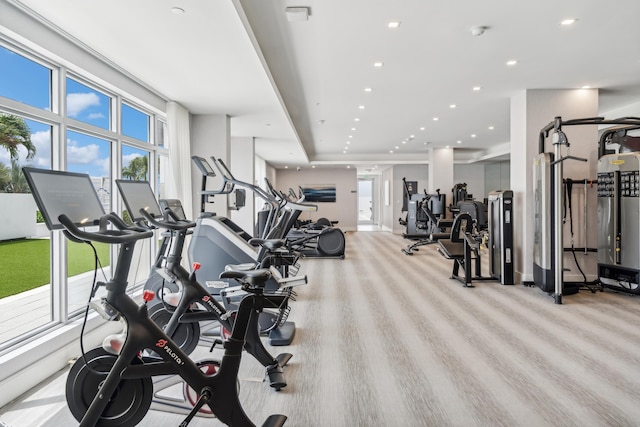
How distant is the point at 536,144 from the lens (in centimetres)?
550

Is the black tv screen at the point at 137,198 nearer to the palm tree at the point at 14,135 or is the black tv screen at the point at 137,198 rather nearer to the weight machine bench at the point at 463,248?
the palm tree at the point at 14,135

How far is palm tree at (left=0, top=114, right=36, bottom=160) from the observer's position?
2848mm

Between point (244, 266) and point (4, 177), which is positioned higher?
point (4, 177)

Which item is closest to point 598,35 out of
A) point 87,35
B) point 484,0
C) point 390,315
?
point 484,0

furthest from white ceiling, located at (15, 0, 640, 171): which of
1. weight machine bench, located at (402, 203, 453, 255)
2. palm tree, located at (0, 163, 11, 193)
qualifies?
weight machine bench, located at (402, 203, 453, 255)

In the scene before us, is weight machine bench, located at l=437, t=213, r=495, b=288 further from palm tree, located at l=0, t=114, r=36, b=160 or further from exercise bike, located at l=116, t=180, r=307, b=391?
palm tree, located at l=0, t=114, r=36, b=160

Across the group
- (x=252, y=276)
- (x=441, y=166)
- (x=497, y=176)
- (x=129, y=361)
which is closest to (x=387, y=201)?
(x=441, y=166)

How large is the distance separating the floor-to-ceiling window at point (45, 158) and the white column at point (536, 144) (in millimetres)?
5487

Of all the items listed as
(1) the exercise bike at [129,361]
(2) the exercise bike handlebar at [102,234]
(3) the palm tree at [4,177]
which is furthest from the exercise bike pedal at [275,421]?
(3) the palm tree at [4,177]

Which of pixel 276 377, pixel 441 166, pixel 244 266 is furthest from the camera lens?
pixel 441 166

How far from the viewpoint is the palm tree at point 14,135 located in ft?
9.34

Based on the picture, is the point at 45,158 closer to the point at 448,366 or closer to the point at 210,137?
the point at 210,137

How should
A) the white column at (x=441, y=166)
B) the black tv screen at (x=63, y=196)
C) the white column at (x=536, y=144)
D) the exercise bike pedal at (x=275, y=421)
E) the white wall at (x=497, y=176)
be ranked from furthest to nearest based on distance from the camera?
the white wall at (x=497, y=176) → the white column at (x=441, y=166) → the white column at (x=536, y=144) → the exercise bike pedal at (x=275, y=421) → the black tv screen at (x=63, y=196)

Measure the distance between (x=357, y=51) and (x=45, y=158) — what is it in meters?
3.33
